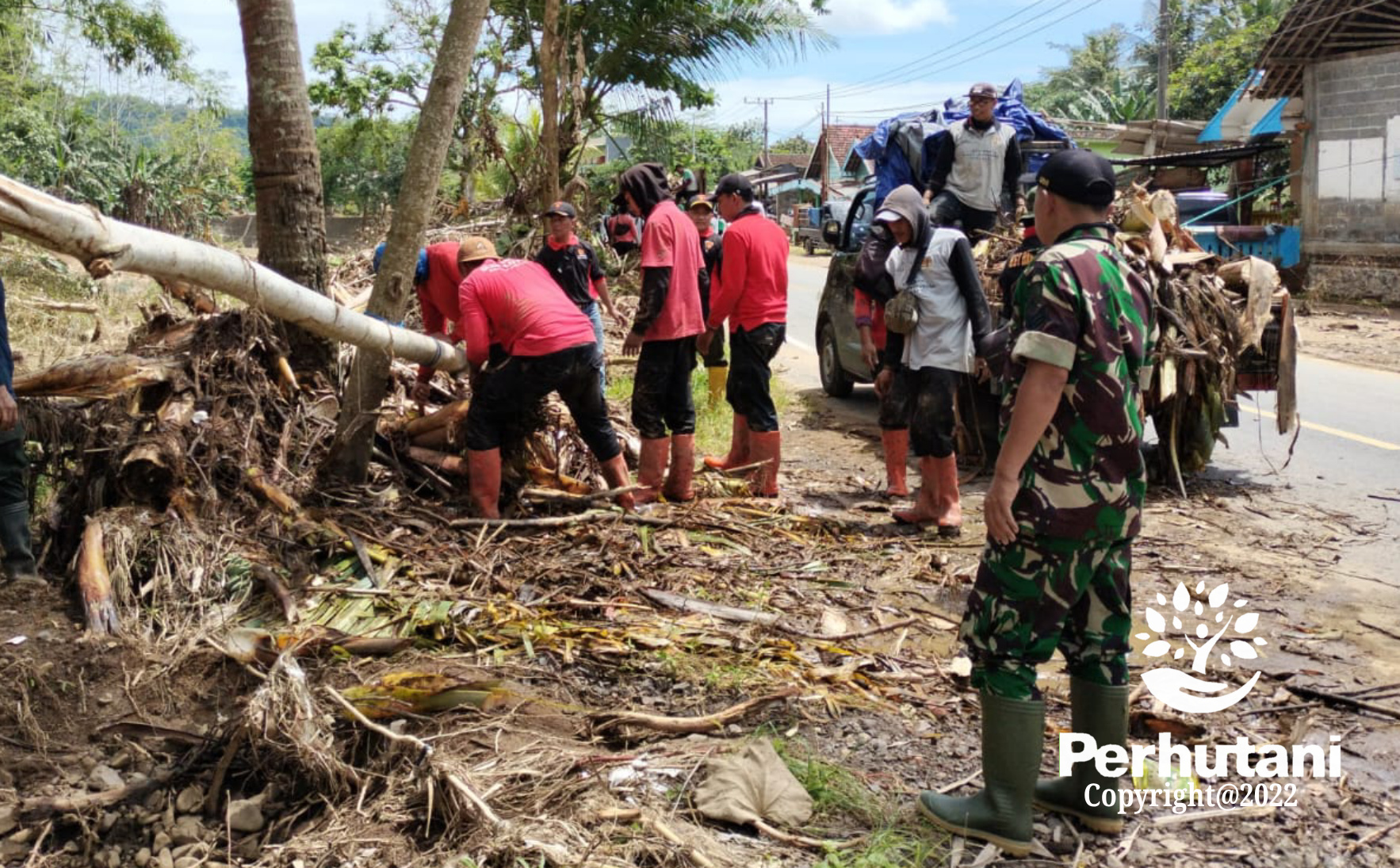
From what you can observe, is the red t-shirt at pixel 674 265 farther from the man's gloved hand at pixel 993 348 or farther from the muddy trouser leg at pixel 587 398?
the man's gloved hand at pixel 993 348

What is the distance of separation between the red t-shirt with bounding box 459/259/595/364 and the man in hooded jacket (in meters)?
1.86

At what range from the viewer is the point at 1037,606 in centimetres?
321

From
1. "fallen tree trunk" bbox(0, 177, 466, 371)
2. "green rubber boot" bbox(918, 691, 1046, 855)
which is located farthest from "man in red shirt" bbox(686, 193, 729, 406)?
"green rubber boot" bbox(918, 691, 1046, 855)

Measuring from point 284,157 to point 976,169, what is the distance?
497cm

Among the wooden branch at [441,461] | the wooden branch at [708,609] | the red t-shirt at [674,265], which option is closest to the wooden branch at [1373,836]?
the wooden branch at [708,609]

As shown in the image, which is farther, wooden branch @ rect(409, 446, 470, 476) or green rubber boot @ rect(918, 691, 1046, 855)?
wooden branch @ rect(409, 446, 470, 476)

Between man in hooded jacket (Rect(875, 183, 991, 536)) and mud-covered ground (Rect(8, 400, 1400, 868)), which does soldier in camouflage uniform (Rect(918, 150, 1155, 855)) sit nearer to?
mud-covered ground (Rect(8, 400, 1400, 868))

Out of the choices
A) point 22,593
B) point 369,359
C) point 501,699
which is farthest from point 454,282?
point 501,699

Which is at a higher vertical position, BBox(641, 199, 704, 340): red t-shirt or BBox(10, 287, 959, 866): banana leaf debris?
BBox(641, 199, 704, 340): red t-shirt

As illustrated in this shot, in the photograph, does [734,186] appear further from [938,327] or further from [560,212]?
[938,327]

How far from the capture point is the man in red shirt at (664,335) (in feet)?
21.5

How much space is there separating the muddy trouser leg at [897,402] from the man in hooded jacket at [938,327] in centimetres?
18

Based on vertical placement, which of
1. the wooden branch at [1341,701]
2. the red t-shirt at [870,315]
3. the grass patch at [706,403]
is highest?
the red t-shirt at [870,315]

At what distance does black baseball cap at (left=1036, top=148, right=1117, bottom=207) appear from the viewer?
127 inches
